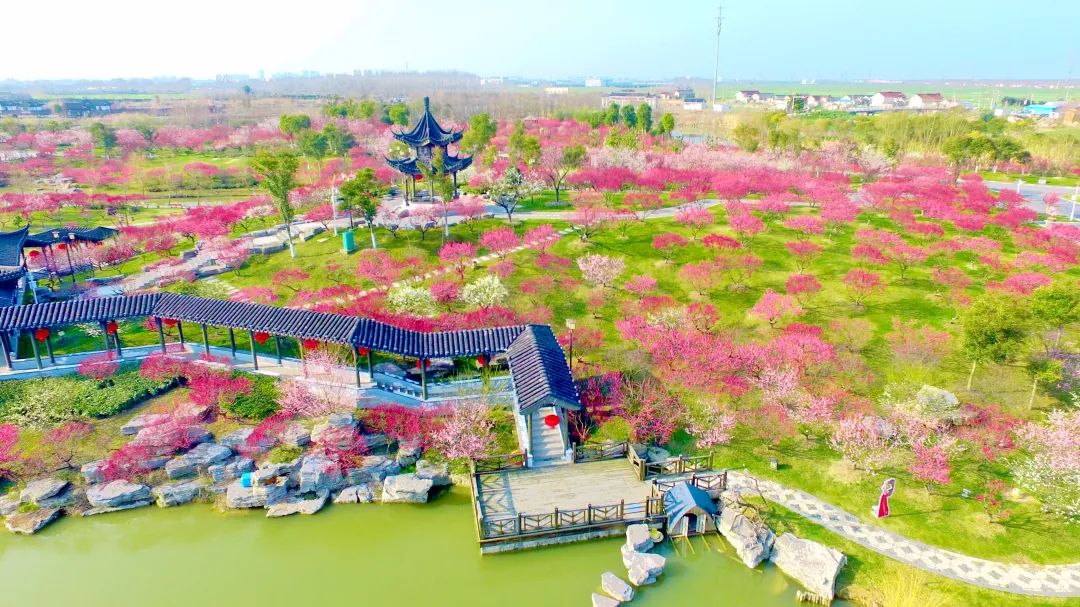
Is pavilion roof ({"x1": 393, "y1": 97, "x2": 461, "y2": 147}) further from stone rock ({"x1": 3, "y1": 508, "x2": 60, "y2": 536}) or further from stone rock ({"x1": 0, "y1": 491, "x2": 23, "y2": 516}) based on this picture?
stone rock ({"x1": 3, "y1": 508, "x2": 60, "y2": 536})

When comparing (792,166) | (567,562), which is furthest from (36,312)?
(792,166)

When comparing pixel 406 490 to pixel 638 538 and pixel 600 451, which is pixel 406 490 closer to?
pixel 600 451

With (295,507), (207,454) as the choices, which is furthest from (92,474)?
(295,507)

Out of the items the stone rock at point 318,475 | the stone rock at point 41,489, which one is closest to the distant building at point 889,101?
the stone rock at point 318,475

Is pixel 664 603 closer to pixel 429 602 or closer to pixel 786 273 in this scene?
pixel 429 602

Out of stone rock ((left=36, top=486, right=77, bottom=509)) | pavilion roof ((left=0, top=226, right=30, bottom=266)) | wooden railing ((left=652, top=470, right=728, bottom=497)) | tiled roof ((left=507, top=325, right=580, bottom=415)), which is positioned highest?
pavilion roof ((left=0, top=226, right=30, bottom=266))

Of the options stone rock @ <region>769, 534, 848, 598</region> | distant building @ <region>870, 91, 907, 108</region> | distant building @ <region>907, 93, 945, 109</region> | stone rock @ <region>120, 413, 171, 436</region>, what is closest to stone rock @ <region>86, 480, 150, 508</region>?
stone rock @ <region>120, 413, 171, 436</region>
